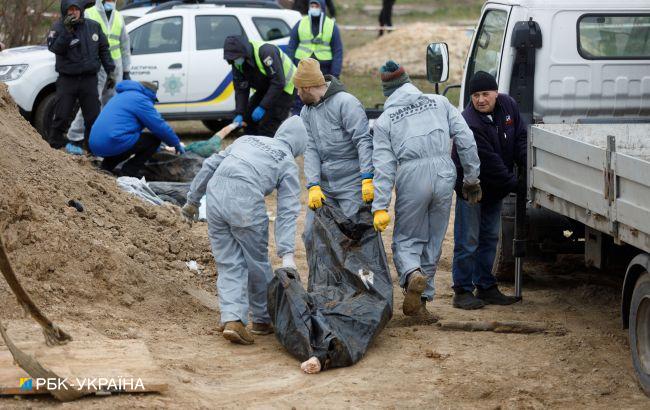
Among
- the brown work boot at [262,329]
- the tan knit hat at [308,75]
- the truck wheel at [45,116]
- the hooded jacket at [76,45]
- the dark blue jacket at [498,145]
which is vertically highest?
the tan knit hat at [308,75]

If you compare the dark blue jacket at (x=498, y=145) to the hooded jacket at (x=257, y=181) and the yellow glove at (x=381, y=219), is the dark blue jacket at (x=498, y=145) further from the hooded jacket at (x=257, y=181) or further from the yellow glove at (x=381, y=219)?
the hooded jacket at (x=257, y=181)

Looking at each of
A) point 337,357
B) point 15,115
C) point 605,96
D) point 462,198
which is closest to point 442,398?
point 337,357

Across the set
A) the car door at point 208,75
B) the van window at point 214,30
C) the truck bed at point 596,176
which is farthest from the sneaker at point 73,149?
the truck bed at point 596,176

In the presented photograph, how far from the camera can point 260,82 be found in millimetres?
12242

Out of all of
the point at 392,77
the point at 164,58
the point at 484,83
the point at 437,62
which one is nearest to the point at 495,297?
the point at 484,83

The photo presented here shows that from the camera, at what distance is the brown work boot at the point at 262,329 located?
7.40m

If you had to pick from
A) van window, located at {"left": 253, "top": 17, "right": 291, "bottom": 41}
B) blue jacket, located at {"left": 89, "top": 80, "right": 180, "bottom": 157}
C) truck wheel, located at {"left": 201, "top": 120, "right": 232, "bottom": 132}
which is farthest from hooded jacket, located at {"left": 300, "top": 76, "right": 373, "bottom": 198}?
truck wheel, located at {"left": 201, "top": 120, "right": 232, "bottom": 132}

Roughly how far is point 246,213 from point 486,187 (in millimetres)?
1901

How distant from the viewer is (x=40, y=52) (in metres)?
13.9

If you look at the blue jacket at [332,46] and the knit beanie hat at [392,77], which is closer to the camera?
the knit beanie hat at [392,77]

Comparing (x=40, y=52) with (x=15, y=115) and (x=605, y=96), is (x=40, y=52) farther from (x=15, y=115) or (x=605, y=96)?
(x=605, y=96)

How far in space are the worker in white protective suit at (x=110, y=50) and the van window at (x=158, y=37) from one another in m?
1.01

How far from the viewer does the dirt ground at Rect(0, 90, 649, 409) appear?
612 centimetres

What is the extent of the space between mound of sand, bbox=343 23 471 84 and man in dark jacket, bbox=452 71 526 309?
1349 cm
